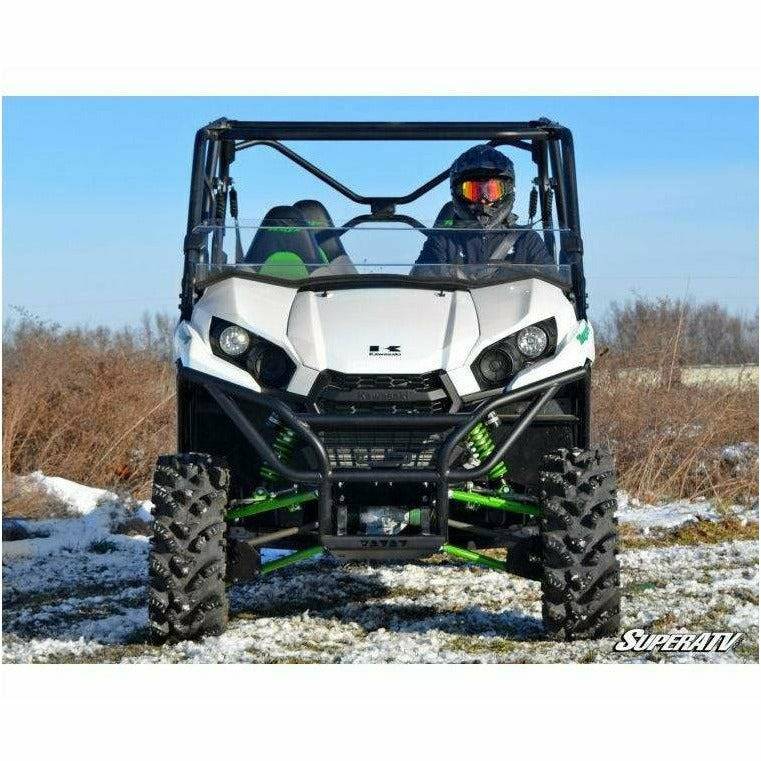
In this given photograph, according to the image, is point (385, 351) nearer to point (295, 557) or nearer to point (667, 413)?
point (295, 557)

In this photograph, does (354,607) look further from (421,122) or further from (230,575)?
(421,122)

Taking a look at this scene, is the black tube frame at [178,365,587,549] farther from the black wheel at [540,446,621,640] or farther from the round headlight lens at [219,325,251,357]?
the black wheel at [540,446,621,640]

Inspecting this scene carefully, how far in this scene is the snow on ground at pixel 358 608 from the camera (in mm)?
4949

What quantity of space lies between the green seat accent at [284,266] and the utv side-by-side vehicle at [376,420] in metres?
0.01

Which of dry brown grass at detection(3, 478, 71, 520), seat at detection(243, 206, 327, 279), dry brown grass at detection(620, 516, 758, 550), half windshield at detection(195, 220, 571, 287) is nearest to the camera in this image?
half windshield at detection(195, 220, 571, 287)

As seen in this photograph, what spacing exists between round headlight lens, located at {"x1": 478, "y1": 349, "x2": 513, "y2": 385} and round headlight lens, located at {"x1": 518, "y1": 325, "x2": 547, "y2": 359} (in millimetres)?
80

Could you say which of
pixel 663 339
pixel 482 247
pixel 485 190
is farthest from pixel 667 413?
pixel 482 247

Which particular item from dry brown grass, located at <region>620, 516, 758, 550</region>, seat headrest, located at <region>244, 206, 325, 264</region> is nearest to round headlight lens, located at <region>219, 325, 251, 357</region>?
seat headrest, located at <region>244, 206, 325, 264</region>

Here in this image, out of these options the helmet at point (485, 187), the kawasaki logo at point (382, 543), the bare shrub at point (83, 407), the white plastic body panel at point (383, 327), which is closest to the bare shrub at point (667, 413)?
the bare shrub at point (83, 407)

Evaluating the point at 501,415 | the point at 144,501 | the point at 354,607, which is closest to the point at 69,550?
the point at 144,501

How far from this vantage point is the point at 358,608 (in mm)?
5941

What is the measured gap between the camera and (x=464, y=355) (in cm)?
514

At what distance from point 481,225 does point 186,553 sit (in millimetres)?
2331

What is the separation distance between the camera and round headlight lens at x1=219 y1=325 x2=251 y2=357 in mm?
5176
